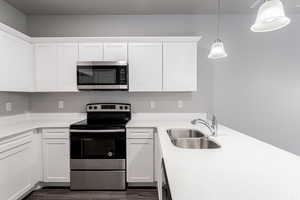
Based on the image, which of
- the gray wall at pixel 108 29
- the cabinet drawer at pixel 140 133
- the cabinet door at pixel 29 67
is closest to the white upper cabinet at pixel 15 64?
the cabinet door at pixel 29 67

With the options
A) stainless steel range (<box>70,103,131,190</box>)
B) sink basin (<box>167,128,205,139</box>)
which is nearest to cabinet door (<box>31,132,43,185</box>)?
stainless steel range (<box>70,103,131,190</box>)

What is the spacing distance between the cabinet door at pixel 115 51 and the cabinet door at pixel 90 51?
→ 0.09m

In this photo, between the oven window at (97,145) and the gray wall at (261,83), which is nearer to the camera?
the oven window at (97,145)

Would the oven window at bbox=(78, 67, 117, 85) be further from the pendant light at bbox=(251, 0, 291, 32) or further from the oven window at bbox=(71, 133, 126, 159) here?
the pendant light at bbox=(251, 0, 291, 32)

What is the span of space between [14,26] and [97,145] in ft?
7.29

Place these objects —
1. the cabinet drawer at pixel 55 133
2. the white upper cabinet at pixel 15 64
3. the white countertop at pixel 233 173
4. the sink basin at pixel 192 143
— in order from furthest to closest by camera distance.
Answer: the cabinet drawer at pixel 55 133 < the white upper cabinet at pixel 15 64 < the sink basin at pixel 192 143 < the white countertop at pixel 233 173

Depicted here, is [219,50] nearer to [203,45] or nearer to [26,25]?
[203,45]

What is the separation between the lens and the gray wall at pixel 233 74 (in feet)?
10.5

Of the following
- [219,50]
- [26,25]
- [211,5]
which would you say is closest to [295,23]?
[211,5]

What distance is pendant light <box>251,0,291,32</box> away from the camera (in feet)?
3.72

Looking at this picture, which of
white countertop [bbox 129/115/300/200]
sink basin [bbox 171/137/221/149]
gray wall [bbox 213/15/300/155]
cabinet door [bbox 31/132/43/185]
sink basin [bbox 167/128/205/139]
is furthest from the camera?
gray wall [bbox 213/15/300/155]

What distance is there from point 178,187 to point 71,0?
2849mm

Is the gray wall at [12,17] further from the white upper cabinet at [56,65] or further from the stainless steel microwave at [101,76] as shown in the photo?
the stainless steel microwave at [101,76]

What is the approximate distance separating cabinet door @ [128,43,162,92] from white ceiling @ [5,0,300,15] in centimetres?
58
